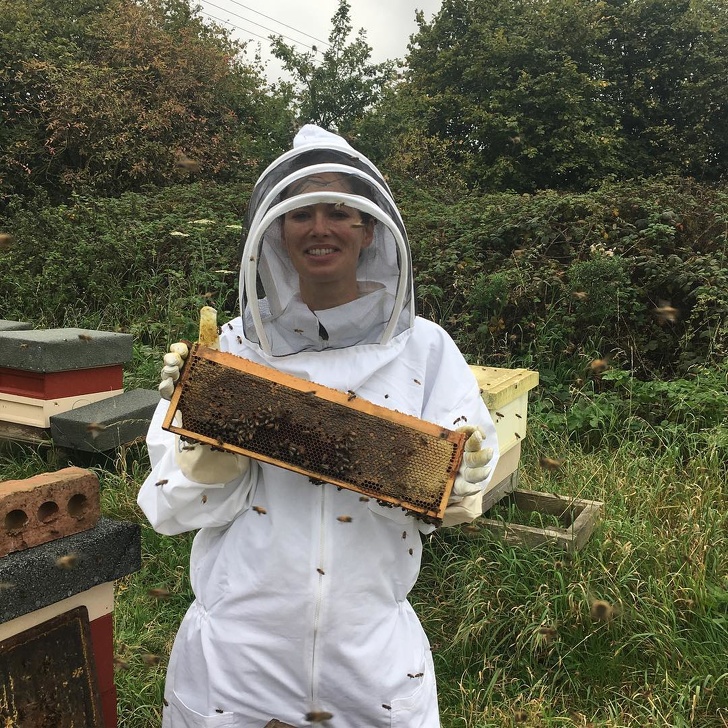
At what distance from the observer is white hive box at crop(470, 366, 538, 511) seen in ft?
9.98

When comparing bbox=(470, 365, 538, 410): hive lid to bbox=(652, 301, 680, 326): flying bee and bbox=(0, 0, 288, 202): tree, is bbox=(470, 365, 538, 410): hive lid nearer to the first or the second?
bbox=(652, 301, 680, 326): flying bee

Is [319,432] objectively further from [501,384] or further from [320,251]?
[501,384]

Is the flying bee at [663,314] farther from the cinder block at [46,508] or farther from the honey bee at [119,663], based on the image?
the cinder block at [46,508]

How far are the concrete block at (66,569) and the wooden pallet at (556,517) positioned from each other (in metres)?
1.97

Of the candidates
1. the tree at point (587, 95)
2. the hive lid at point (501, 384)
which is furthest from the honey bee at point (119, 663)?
the tree at point (587, 95)

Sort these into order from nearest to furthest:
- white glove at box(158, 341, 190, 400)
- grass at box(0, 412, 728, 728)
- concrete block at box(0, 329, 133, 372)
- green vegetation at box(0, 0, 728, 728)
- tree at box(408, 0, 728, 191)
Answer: white glove at box(158, 341, 190, 400) → grass at box(0, 412, 728, 728) → green vegetation at box(0, 0, 728, 728) → concrete block at box(0, 329, 133, 372) → tree at box(408, 0, 728, 191)

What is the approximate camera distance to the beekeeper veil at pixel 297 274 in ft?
5.37

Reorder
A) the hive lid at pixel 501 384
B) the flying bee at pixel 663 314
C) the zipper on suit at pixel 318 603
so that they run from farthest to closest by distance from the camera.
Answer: the flying bee at pixel 663 314
the hive lid at pixel 501 384
the zipper on suit at pixel 318 603

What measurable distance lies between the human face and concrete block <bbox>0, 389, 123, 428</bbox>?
3111 millimetres

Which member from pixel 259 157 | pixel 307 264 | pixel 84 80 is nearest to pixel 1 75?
pixel 84 80

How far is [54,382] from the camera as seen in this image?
413 centimetres

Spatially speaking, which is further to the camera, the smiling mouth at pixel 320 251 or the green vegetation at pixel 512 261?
the green vegetation at pixel 512 261

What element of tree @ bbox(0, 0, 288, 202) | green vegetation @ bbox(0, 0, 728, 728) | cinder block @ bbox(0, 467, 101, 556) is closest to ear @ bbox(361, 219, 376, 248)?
green vegetation @ bbox(0, 0, 728, 728)

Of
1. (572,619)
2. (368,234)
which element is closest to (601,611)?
(572,619)
